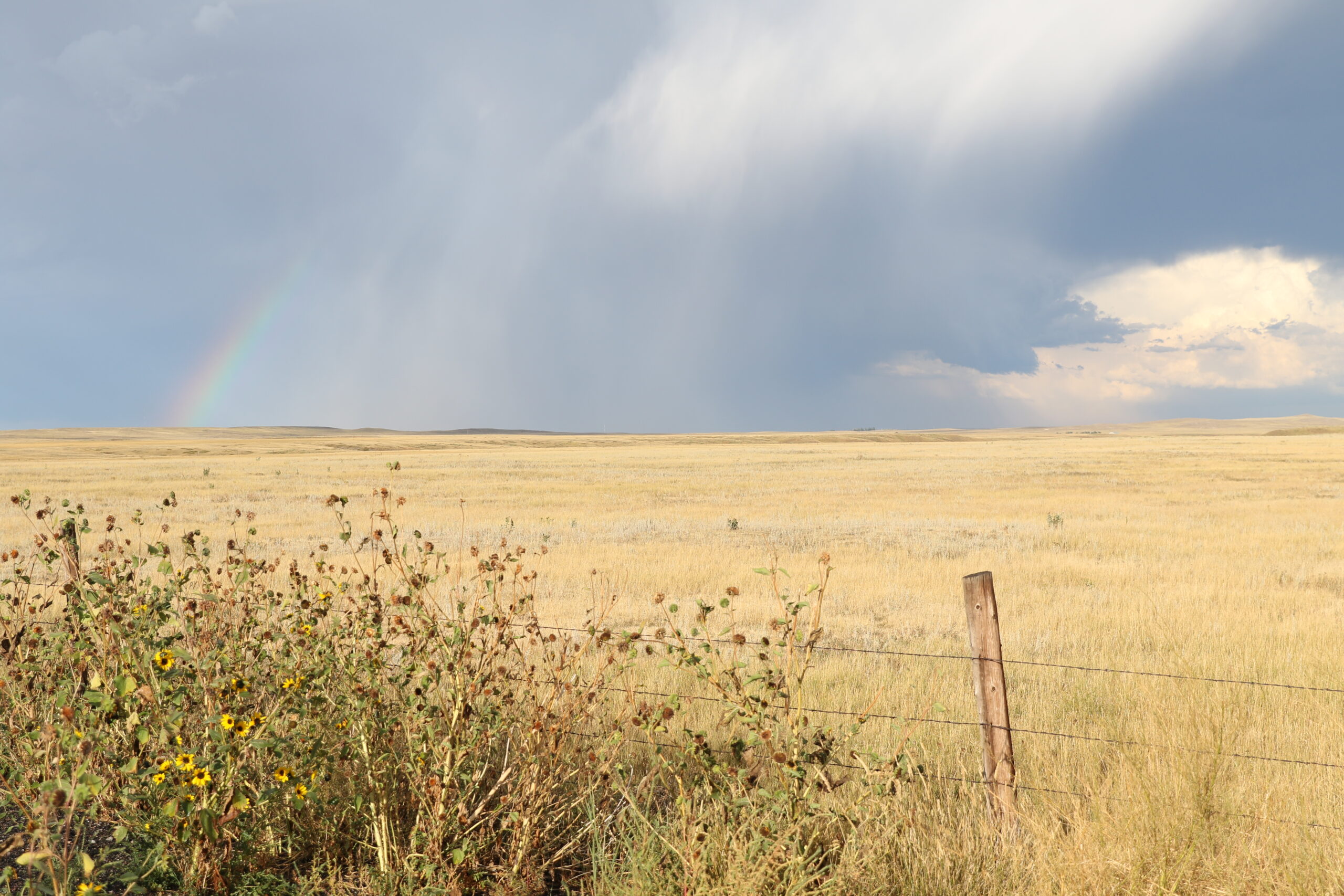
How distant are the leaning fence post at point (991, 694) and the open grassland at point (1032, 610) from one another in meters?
0.17

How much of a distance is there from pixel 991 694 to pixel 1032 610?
7.21 m

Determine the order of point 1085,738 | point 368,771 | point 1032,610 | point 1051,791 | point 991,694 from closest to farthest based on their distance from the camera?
point 368,771, point 991,694, point 1051,791, point 1085,738, point 1032,610

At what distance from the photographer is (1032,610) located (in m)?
10.4

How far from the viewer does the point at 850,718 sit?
575 cm

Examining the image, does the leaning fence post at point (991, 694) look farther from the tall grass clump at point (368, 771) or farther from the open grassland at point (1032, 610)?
the tall grass clump at point (368, 771)

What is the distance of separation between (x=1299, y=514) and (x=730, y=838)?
2438 cm

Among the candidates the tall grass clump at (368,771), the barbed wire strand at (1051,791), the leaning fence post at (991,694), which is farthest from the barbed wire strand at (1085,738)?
the tall grass clump at (368,771)

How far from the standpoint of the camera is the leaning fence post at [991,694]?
3.94 meters

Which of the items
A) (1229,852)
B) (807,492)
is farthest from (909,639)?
(807,492)

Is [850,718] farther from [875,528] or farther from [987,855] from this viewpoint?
[875,528]

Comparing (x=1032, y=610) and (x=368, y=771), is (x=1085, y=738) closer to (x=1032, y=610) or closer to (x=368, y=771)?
(x=368, y=771)

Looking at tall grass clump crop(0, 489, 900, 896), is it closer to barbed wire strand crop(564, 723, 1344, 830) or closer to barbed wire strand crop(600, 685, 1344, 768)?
barbed wire strand crop(564, 723, 1344, 830)

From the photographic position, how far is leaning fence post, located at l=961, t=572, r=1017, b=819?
394cm

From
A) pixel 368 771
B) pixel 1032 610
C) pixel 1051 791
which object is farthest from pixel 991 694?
pixel 1032 610
